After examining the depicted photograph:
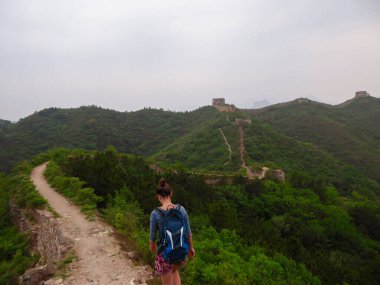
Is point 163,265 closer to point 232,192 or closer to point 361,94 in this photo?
point 232,192

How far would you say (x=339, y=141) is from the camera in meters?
51.7

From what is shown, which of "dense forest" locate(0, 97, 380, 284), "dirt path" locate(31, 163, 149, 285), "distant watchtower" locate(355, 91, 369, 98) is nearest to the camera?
"dirt path" locate(31, 163, 149, 285)

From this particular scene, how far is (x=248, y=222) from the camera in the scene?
45.7 ft

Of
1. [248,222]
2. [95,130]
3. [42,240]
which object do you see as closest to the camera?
[42,240]

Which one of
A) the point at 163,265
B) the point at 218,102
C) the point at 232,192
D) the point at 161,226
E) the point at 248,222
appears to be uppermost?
the point at 218,102

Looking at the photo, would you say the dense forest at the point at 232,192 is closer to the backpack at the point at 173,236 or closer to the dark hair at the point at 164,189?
the backpack at the point at 173,236

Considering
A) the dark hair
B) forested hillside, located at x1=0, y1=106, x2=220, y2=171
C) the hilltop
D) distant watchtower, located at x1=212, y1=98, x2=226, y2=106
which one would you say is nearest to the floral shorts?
the dark hair

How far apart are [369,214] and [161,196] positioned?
23654 millimetres

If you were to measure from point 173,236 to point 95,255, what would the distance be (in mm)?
3481

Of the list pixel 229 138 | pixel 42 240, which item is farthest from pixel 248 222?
pixel 229 138

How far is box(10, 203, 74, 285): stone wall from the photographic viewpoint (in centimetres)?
557

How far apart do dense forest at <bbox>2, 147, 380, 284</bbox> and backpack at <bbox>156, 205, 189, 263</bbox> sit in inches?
81.4

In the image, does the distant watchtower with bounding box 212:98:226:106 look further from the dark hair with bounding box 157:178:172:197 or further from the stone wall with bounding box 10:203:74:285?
the dark hair with bounding box 157:178:172:197

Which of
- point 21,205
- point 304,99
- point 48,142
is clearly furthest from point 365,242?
point 304,99
